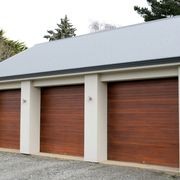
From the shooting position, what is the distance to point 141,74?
10.8m

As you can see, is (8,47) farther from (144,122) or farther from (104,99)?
(144,122)

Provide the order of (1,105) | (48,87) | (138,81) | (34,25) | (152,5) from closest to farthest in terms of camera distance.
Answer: (138,81)
(48,87)
(1,105)
(152,5)
(34,25)

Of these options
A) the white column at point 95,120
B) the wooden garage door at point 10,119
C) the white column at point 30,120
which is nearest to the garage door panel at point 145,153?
the white column at point 95,120

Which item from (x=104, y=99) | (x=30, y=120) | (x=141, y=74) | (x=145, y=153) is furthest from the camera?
(x=30, y=120)

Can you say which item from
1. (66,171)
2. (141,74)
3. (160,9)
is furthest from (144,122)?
(160,9)

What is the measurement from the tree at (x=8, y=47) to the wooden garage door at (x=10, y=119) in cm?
1683

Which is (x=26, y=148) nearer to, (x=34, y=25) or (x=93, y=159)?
(x=93, y=159)

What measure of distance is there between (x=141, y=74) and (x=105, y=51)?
7.82ft

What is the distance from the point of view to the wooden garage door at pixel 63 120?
12.8 m

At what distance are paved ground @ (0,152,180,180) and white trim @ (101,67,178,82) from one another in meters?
2.61

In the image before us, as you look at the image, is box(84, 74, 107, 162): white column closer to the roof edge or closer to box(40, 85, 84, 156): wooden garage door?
the roof edge

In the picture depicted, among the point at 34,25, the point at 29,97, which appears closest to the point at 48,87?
the point at 29,97

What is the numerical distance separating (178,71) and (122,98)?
7.70 ft

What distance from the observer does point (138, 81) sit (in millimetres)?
11250
